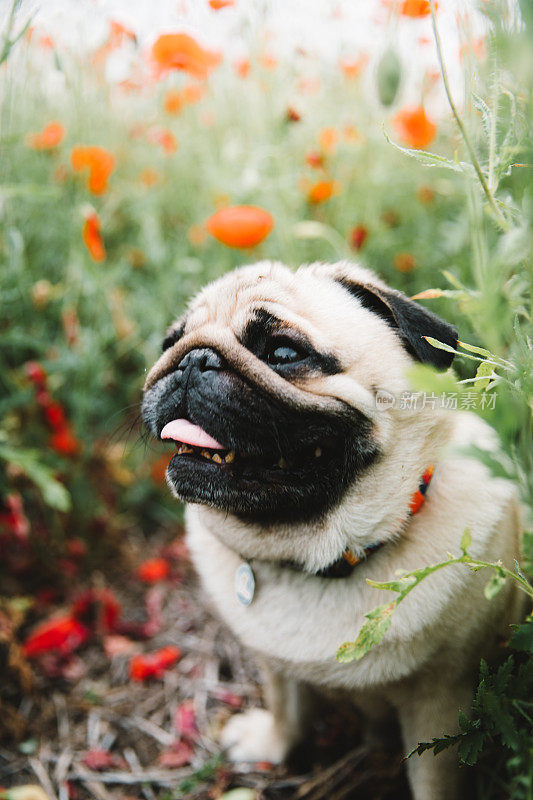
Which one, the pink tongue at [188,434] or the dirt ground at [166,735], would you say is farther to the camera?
the dirt ground at [166,735]

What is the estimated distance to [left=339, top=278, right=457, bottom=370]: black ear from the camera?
120 centimetres

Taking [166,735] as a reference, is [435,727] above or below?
above

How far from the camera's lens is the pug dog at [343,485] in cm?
122

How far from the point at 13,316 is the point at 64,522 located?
0.90 meters

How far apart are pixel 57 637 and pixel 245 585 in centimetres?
100

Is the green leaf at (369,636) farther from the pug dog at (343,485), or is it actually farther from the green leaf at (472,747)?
the pug dog at (343,485)

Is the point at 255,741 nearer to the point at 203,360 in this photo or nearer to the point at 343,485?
the point at 343,485

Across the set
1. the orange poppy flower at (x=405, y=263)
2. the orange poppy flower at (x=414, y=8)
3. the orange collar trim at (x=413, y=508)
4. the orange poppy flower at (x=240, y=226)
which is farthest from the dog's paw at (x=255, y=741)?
the orange poppy flower at (x=414, y=8)

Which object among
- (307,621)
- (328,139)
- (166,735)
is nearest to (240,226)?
(328,139)

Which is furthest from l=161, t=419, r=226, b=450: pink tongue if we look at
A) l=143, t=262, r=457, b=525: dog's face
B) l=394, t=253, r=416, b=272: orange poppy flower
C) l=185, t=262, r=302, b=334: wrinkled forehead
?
l=394, t=253, r=416, b=272: orange poppy flower

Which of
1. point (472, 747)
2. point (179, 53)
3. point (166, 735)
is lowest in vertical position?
point (166, 735)

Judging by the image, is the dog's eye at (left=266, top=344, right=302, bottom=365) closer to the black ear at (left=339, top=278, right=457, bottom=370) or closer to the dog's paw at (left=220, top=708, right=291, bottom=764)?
the black ear at (left=339, top=278, right=457, bottom=370)

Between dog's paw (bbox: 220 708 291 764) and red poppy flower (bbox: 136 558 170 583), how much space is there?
0.71 metres

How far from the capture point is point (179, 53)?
2.07 m
